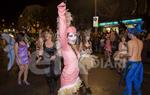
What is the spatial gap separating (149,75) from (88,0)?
3887cm

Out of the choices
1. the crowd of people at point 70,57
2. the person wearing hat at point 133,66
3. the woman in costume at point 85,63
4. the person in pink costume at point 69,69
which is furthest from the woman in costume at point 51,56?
the person in pink costume at point 69,69

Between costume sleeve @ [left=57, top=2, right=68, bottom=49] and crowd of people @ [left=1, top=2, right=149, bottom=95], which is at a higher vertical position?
costume sleeve @ [left=57, top=2, right=68, bottom=49]

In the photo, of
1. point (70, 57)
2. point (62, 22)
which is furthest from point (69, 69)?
point (62, 22)

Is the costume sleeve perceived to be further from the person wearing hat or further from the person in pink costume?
the person wearing hat

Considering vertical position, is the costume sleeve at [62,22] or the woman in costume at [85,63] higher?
the costume sleeve at [62,22]

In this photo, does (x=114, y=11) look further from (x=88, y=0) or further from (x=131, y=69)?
(x=131, y=69)

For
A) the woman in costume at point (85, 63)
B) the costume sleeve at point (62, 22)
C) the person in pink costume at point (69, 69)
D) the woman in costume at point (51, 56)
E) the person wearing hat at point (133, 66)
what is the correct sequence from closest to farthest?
the costume sleeve at point (62, 22) < the person in pink costume at point (69, 69) < the person wearing hat at point (133, 66) < the woman in costume at point (51, 56) < the woman in costume at point (85, 63)

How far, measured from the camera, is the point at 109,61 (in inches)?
734

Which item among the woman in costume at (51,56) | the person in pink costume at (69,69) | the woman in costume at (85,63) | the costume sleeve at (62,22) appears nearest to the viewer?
the costume sleeve at (62,22)

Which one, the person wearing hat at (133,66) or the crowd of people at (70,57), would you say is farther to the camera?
the person wearing hat at (133,66)

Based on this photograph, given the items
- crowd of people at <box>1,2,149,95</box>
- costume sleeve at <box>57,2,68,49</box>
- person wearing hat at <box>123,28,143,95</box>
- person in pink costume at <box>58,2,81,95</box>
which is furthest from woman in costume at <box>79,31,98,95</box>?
costume sleeve at <box>57,2,68,49</box>

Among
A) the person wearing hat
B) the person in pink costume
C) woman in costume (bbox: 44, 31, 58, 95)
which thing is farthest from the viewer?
woman in costume (bbox: 44, 31, 58, 95)

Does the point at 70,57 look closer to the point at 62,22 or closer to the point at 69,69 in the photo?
the point at 69,69

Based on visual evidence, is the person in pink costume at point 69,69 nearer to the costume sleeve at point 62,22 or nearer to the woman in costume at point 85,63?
the costume sleeve at point 62,22
